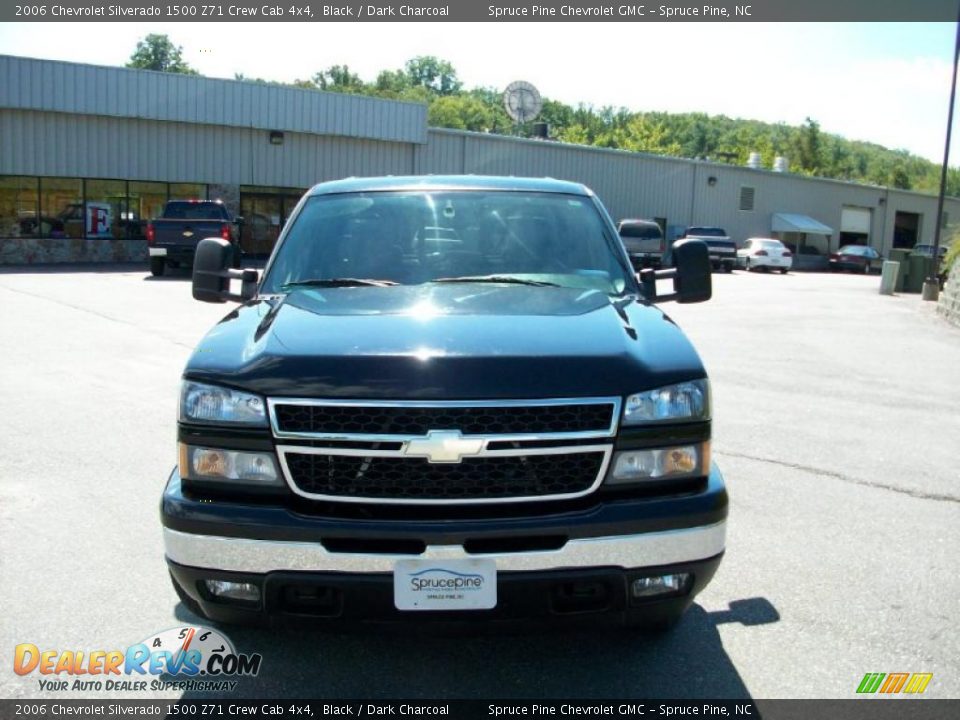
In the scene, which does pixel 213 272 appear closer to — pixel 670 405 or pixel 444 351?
pixel 444 351

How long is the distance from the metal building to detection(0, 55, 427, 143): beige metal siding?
0.03m

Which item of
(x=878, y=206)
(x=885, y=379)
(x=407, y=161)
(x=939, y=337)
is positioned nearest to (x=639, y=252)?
(x=407, y=161)

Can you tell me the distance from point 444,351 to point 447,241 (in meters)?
1.52

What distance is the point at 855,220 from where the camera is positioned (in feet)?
186

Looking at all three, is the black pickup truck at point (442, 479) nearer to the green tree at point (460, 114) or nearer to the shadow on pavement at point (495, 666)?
the shadow on pavement at point (495, 666)

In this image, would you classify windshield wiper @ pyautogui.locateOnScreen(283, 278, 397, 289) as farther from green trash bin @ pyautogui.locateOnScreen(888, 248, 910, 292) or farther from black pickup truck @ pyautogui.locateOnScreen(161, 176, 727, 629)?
green trash bin @ pyautogui.locateOnScreen(888, 248, 910, 292)

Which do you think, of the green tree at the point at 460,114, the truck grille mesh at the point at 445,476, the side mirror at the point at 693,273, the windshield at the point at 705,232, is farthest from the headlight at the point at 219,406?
the green tree at the point at 460,114

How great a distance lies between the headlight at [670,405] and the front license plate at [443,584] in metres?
0.67

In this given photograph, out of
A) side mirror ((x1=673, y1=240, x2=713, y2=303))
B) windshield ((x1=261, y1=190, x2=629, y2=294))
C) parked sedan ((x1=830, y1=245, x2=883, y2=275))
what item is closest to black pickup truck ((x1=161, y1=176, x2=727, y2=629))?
windshield ((x1=261, y1=190, x2=629, y2=294))

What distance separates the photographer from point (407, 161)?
34812mm

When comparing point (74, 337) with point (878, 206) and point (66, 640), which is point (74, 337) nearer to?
point (66, 640)

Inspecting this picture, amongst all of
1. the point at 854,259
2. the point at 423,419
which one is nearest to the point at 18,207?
the point at 423,419

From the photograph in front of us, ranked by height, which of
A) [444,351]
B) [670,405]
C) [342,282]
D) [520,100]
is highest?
[520,100]

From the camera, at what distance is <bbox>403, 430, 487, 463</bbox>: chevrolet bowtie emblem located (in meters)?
2.95
